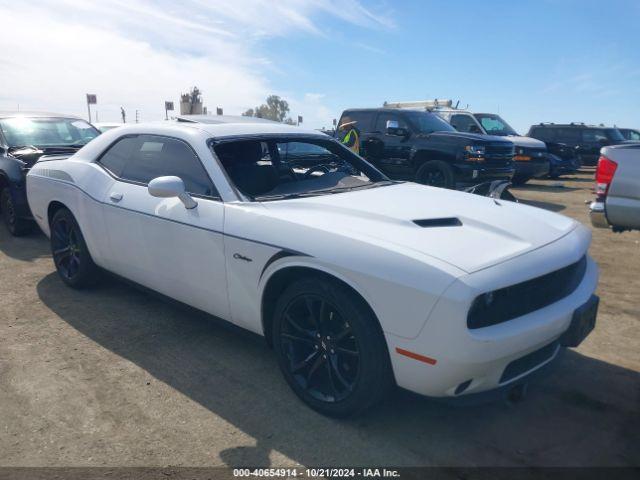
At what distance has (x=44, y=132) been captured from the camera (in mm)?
7605

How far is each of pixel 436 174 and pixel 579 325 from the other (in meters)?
7.18

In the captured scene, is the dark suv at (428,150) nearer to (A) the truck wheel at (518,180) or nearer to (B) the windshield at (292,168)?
(A) the truck wheel at (518,180)

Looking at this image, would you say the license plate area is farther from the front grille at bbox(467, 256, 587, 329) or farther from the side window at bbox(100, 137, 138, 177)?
the side window at bbox(100, 137, 138, 177)

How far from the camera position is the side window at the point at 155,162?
3479 mm

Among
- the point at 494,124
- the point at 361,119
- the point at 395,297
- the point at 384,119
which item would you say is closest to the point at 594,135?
the point at 494,124

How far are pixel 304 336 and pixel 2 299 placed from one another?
3.24 m

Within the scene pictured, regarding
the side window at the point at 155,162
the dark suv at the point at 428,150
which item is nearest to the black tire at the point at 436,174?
the dark suv at the point at 428,150

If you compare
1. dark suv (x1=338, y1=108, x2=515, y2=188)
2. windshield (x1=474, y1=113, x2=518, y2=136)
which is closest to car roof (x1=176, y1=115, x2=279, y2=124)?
dark suv (x1=338, y1=108, x2=515, y2=188)

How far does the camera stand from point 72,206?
4484 millimetres

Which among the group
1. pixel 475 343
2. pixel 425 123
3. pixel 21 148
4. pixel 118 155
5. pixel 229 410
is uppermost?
pixel 425 123

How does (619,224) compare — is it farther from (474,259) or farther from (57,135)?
(57,135)

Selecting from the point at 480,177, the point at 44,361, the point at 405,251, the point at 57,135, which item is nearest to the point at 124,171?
the point at 44,361

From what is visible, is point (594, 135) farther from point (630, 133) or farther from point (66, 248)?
point (66, 248)

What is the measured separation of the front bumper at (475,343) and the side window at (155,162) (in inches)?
66.1
